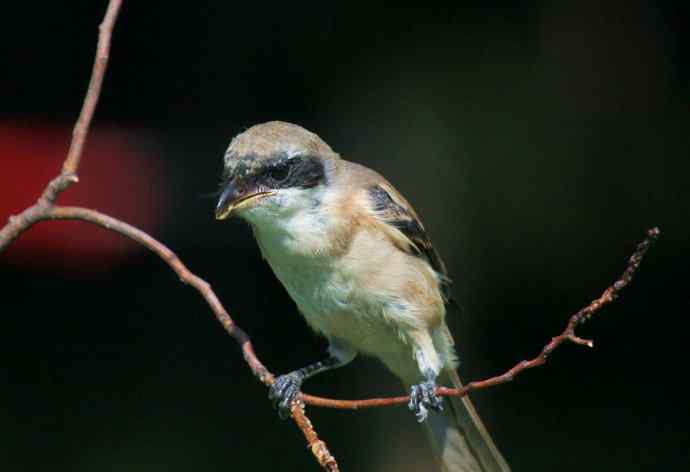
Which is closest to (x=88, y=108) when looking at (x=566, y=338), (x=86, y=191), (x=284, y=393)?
(x=566, y=338)

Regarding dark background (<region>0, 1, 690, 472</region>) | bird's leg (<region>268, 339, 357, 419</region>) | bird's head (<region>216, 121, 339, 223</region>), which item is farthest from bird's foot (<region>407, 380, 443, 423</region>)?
dark background (<region>0, 1, 690, 472</region>)

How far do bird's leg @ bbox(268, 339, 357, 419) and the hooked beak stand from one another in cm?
47

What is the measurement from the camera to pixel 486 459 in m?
2.49

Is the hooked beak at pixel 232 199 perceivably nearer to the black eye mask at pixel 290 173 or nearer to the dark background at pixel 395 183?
the black eye mask at pixel 290 173

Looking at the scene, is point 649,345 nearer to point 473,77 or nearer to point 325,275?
point 473,77

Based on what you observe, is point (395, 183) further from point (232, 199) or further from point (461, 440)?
point (232, 199)

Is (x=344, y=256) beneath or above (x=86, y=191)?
beneath

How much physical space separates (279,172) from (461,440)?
102 centimetres

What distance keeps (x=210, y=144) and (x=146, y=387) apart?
111 centimetres

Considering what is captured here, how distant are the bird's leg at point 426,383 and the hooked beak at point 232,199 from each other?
0.62 meters

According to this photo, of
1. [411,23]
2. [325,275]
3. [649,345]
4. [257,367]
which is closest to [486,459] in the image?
[325,275]

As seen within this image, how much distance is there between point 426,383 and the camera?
2234mm

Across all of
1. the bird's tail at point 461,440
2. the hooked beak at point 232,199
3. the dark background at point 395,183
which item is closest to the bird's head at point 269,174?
the hooked beak at point 232,199

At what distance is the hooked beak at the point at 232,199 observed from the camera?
1.90 m
